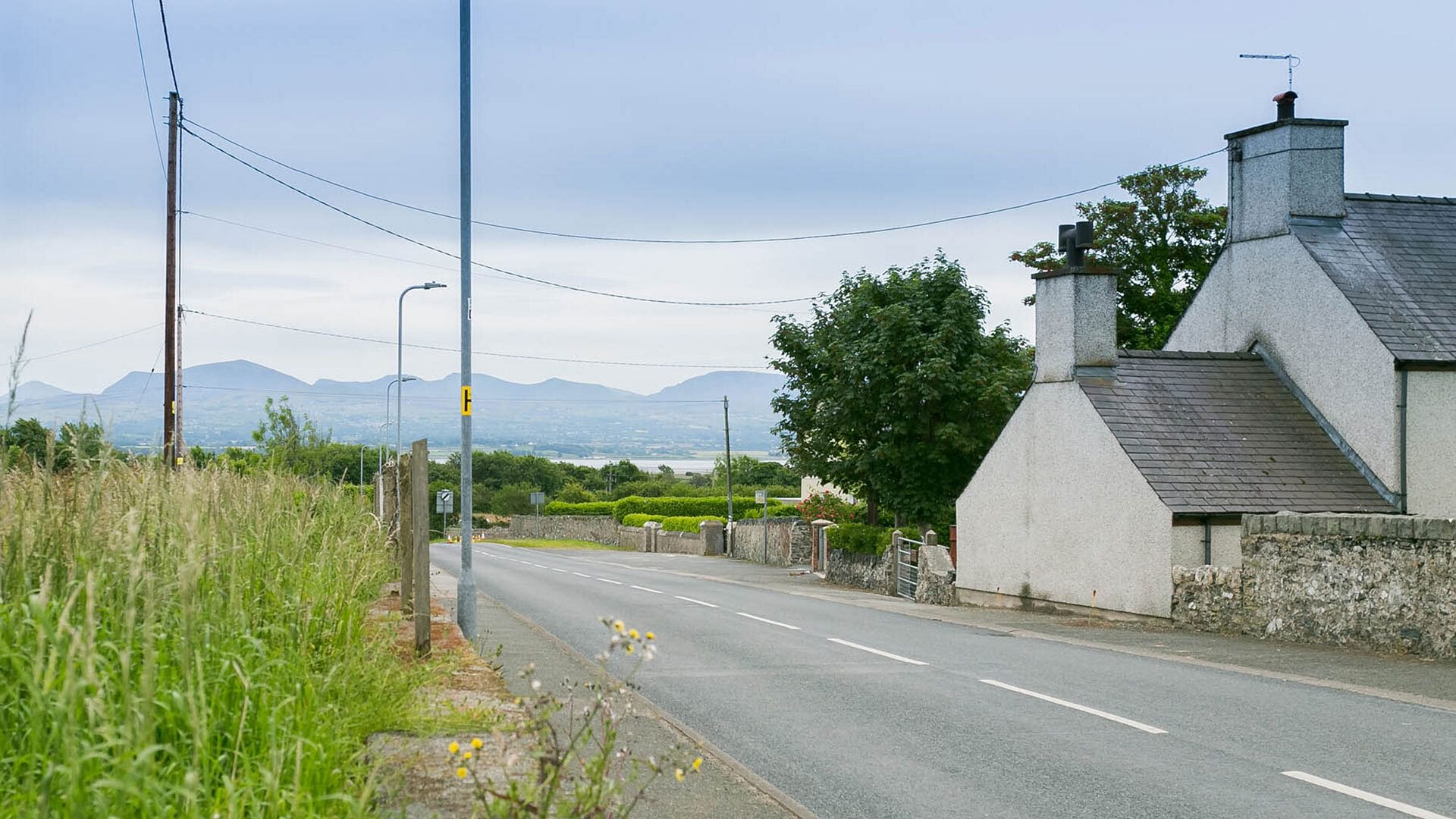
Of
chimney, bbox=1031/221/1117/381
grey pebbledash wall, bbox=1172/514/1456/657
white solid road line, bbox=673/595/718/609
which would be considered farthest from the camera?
white solid road line, bbox=673/595/718/609

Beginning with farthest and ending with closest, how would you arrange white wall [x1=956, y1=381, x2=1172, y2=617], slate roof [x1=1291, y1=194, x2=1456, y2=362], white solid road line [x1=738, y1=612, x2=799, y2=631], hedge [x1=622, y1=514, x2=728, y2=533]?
hedge [x1=622, y1=514, x2=728, y2=533] → slate roof [x1=1291, y1=194, x2=1456, y2=362] → white wall [x1=956, y1=381, x2=1172, y2=617] → white solid road line [x1=738, y1=612, x2=799, y2=631]

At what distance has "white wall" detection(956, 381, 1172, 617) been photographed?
1952 centimetres

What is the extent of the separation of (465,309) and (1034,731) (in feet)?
32.7

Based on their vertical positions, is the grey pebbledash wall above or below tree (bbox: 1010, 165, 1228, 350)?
below

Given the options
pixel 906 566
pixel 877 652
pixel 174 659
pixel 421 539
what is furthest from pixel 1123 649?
pixel 906 566

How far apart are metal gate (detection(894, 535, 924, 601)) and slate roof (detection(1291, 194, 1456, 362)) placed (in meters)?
11.1

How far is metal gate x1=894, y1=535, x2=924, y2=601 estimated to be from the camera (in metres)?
29.4

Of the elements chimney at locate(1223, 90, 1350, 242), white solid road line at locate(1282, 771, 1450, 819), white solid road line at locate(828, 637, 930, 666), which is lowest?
white solid road line at locate(828, 637, 930, 666)

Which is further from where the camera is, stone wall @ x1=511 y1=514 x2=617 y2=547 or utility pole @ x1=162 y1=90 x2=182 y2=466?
stone wall @ x1=511 y1=514 x2=617 y2=547

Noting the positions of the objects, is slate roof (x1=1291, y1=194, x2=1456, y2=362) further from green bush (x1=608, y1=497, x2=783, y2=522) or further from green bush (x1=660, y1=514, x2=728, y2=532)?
green bush (x1=608, y1=497, x2=783, y2=522)

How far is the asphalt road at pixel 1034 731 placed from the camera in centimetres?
730

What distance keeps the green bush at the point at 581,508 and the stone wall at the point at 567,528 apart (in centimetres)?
100

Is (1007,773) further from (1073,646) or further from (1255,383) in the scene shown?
(1255,383)

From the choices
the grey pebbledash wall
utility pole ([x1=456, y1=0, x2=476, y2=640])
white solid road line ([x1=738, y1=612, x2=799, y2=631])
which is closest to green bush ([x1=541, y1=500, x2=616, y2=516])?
white solid road line ([x1=738, y1=612, x2=799, y2=631])
